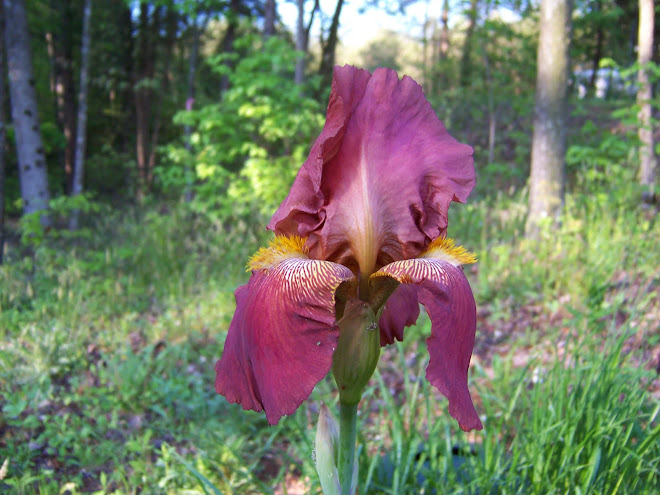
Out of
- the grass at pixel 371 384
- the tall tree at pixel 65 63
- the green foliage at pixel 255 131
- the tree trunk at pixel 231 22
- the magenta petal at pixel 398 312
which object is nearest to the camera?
the magenta petal at pixel 398 312

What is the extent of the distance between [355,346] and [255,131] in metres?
5.13

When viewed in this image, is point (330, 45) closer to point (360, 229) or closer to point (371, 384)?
point (371, 384)

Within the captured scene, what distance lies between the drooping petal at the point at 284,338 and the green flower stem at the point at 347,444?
8.1 inches

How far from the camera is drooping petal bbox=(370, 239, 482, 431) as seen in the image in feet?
3.01

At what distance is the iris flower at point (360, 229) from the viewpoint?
0.99 metres

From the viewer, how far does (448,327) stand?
94cm

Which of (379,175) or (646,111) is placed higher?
(646,111)

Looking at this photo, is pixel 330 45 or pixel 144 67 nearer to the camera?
pixel 330 45

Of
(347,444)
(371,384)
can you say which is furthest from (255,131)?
(347,444)

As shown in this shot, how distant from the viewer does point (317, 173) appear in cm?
110

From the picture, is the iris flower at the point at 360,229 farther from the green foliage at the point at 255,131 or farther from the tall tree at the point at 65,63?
the tall tree at the point at 65,63

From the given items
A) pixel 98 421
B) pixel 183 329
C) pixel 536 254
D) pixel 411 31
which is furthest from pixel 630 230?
pixel 411 31

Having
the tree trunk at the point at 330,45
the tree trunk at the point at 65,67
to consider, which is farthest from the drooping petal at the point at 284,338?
the tree trunk at the point at 65,67

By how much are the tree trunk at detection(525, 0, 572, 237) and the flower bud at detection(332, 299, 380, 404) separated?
13.4 ft
